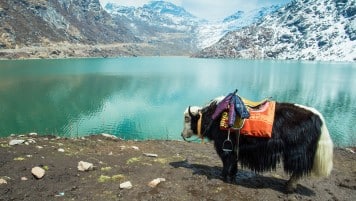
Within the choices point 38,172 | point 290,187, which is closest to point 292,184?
point 290,187

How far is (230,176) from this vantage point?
7.12 metres

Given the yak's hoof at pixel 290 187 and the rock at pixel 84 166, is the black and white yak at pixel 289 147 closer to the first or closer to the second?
the yak's hoof at pixel 290 187

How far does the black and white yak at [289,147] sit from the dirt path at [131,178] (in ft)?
1.58

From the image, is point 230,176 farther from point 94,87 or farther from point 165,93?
point 94,87

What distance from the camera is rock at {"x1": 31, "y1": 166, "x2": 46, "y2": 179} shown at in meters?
6.39

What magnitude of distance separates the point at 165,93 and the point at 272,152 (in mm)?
34879

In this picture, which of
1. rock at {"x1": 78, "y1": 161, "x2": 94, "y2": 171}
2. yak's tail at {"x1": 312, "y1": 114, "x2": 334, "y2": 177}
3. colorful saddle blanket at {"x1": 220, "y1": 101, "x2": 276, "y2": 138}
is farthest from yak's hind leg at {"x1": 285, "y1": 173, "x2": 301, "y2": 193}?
rock at {"x1": 78, "y1": 161, "x2": 94, "y2": 171}

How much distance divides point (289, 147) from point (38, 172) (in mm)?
4791

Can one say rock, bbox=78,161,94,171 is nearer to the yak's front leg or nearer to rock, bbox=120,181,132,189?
rock, bbox=120,181,132,189

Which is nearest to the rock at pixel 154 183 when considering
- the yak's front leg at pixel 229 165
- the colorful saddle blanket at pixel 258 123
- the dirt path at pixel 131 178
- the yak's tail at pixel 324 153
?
the dirt path at pixel 131 178

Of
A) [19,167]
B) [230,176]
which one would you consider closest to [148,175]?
[230,176]

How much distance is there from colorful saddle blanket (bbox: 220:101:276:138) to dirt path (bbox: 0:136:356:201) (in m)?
1.13

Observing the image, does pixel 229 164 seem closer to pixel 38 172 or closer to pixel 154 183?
pixel 154 183

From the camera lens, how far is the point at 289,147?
656cm
